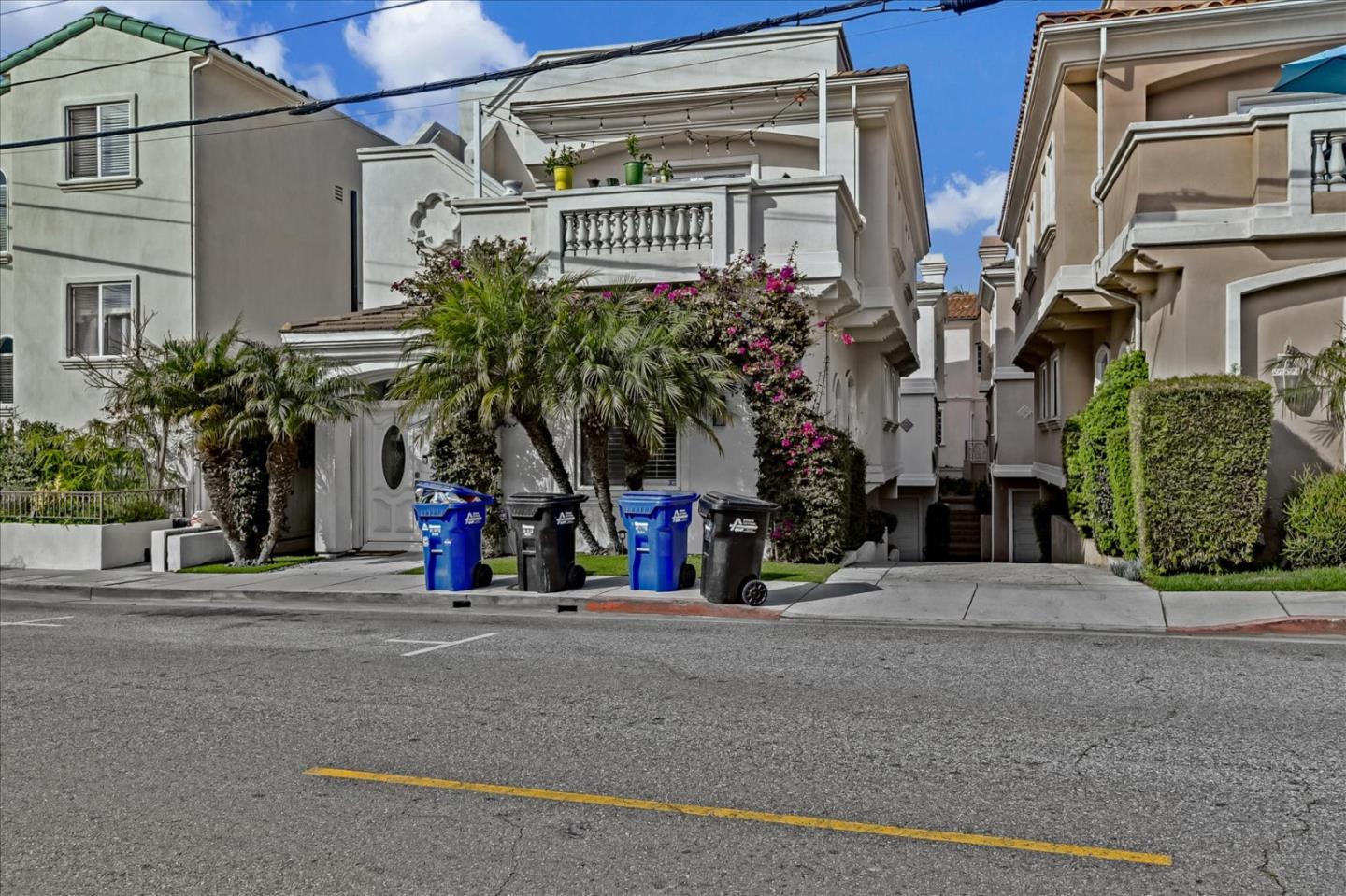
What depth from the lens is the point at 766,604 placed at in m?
11.5

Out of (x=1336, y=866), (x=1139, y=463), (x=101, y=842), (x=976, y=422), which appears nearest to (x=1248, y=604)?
(x=1139, y=463)

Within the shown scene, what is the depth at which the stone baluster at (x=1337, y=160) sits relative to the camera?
11602mm

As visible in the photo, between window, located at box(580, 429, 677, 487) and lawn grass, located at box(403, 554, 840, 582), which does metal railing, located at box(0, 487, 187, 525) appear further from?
window, located at box(580, 429, 677, 487)

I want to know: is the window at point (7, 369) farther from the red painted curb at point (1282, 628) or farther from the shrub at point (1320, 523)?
the shrub at point (1320, 523)

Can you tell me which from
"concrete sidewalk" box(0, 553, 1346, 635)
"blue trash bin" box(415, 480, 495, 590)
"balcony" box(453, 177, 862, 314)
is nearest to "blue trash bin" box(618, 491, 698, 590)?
"concrete sidewalk" box(0, 553, 1346, 635)

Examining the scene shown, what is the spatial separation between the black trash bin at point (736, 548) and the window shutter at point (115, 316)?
48.6 feet

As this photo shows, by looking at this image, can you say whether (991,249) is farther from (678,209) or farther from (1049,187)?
(678,209)

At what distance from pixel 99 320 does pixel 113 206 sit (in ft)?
7.29

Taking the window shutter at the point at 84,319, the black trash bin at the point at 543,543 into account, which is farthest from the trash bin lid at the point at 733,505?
the window shutter at the point at 84,319

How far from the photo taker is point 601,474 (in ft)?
49.8

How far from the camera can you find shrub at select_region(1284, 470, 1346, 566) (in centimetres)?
1120

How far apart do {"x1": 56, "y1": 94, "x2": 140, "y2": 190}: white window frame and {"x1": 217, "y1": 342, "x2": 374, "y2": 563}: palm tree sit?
712cm

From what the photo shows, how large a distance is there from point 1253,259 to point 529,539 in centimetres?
867

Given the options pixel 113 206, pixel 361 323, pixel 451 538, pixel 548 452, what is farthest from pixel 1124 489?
pixel 113 206
